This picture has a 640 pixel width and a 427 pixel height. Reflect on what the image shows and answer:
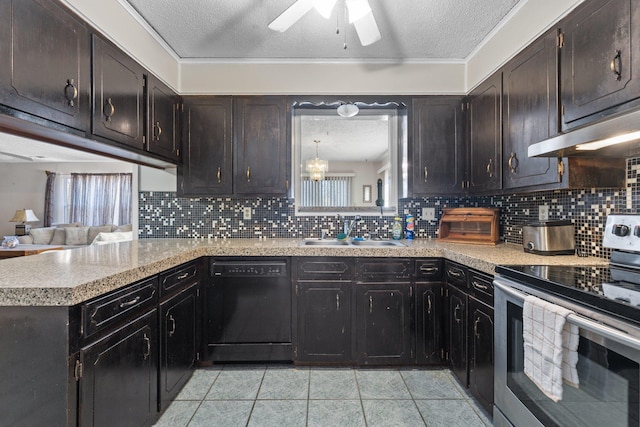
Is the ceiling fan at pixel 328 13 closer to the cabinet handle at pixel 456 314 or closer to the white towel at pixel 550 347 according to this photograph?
the white towel at pixel 550 347

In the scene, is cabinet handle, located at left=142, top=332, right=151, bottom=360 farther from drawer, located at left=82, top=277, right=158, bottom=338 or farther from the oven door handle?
the oven door handle

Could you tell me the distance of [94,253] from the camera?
5.79 feet

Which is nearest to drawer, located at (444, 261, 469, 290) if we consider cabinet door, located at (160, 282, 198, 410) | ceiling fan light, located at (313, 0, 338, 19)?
ceiling fan light, located at (313, 0, 338, 19)

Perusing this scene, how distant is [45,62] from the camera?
1278mm

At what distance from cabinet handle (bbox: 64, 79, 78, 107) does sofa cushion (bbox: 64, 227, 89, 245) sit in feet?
17.6

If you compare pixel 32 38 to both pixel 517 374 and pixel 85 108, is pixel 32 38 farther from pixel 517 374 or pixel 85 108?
pixel 517 374

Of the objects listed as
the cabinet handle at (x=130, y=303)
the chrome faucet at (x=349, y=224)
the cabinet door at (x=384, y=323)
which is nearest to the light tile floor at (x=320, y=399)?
the cabinet door at (x=384, y=323)

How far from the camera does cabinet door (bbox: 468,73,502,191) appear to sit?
6.60 ft

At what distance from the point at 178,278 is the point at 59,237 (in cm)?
546

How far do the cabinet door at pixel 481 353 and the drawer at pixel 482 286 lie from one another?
37 millimetres

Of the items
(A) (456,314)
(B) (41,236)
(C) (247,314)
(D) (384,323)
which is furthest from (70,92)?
(B) (41,236)

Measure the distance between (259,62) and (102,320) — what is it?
7.16 feet

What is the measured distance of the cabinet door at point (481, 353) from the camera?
157 cm

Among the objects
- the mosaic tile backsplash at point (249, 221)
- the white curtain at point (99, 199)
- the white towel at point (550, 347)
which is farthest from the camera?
the white curtain at point (99, 199)
